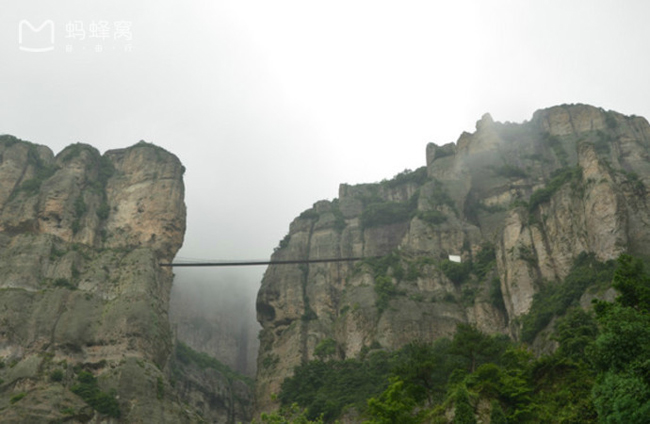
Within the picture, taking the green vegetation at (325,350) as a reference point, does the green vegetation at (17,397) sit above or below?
below

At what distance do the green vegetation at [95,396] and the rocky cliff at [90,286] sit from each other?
9 cm

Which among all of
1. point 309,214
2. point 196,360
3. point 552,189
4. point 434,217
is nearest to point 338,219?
point 309,214

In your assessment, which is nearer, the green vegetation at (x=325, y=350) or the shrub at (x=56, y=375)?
the shrub at (x=56, y=375)

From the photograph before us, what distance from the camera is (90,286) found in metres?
64.3

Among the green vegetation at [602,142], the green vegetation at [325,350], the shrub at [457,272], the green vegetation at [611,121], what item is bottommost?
the green vegetation at [325,350]

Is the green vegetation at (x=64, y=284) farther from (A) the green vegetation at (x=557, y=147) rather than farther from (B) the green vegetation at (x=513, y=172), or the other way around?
(A) the green vegetation at (x=557, y=147)

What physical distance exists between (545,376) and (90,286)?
47434 mm

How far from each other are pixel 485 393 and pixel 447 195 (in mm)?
55858

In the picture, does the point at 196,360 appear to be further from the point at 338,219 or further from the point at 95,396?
the point at 95,396

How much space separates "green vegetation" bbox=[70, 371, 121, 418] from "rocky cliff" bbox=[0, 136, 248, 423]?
9 centimetres

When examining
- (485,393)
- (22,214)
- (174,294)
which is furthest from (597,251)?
(174,294)

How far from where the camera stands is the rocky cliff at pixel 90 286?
51906mm

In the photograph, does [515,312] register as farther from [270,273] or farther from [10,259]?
[10,259]

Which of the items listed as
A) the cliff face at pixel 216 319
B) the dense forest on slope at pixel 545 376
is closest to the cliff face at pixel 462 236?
the dense forest on slope at pixel 545 376
